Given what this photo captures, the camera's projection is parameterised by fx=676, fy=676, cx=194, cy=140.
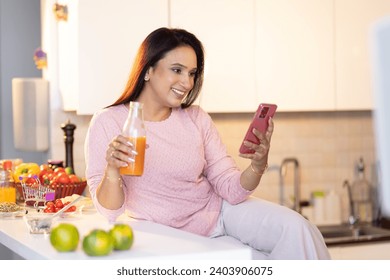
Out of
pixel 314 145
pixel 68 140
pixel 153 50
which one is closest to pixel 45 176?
pixel 68 140

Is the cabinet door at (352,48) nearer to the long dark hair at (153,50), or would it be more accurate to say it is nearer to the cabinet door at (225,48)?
the cabinet door at (225,48)

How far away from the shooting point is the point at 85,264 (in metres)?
1.32

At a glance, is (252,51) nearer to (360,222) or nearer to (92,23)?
(92,23)

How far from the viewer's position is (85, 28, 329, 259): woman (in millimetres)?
1914

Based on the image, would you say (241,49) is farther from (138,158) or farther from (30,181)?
(138,158)

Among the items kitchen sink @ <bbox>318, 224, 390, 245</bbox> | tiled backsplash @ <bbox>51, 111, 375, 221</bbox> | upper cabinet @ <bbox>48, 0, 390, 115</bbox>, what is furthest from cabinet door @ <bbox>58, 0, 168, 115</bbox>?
kitchen sink @ <bbox>318, 224, 390, 245</bbox>

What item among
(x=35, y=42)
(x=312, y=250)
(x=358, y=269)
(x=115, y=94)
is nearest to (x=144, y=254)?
(x=358, y=269)

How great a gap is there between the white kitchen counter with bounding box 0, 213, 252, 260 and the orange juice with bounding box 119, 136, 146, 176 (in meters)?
0.15

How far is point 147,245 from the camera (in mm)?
1499

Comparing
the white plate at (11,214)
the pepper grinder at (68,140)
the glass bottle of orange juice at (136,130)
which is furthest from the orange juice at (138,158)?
the pepper grinder at (68,140)

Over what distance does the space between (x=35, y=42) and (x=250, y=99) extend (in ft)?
3.38

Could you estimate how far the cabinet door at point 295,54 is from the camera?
2.89 m

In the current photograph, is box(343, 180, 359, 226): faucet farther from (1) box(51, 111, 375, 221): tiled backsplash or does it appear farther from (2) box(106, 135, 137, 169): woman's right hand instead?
(2) box(106, 135, 137, 169): woman's right hand

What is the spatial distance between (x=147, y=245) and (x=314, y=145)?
2.02 metres
